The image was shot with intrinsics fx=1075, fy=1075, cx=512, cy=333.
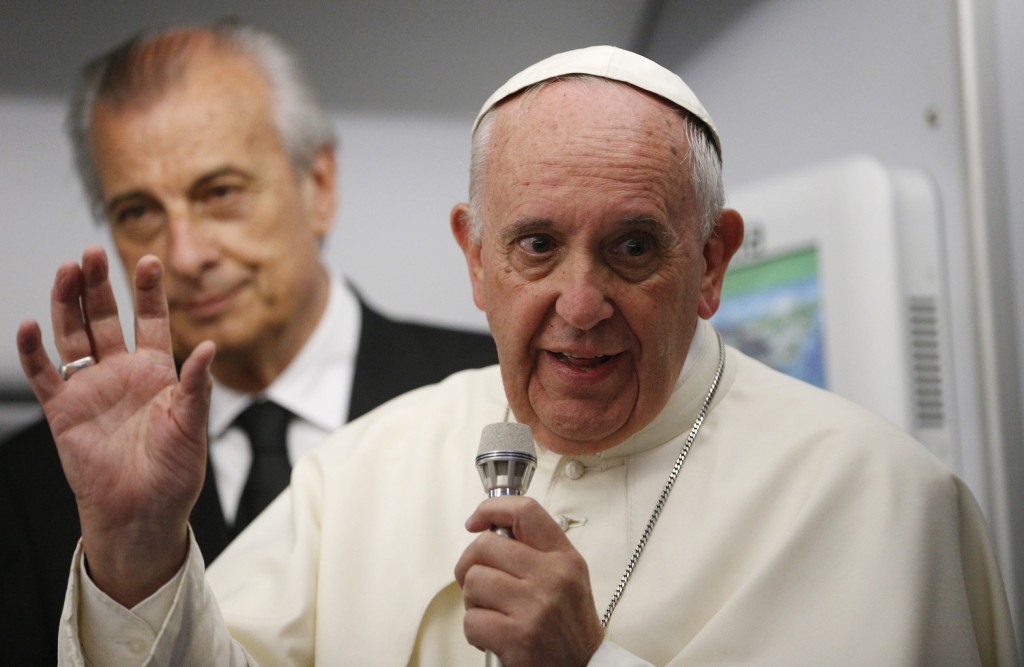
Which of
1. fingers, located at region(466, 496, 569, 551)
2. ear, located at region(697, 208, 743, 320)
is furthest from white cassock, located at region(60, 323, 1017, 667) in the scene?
fingers, located at region(466, 496, 569, 551)

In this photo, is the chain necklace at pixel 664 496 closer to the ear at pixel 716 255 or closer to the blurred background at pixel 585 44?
the ear at pixel 716 255

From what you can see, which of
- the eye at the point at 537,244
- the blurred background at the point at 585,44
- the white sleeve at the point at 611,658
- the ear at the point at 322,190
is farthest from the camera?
the ear at the point at 322,190

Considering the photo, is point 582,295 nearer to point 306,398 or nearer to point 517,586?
point 517,586

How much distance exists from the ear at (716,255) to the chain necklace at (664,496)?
168 millimetres

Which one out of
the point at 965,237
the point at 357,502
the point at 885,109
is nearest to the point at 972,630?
the point at 357,502

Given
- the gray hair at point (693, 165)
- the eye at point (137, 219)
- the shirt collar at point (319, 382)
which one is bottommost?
the shirt collar at point (319, 382)

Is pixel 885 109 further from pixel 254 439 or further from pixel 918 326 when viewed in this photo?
pixel 254 439

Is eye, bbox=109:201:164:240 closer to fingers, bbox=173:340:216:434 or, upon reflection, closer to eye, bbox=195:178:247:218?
eye, bbox=195:178:247:218

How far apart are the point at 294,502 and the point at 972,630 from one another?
1.46 m

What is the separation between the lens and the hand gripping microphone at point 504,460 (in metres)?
1.64

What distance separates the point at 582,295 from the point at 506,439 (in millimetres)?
442

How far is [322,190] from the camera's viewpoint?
3.73 meters

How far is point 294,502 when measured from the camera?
2496 mm

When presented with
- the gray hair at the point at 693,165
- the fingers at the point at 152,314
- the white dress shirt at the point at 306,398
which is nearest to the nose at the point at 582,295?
the gray hair at the point at 693,165
